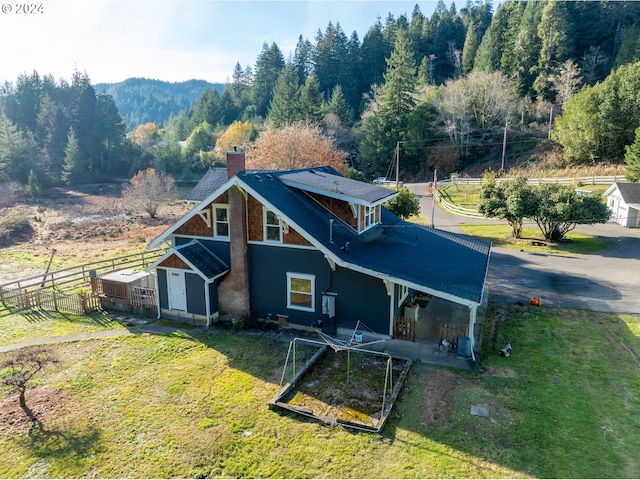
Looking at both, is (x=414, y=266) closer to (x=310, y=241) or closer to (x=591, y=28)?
(x=310, y=241)

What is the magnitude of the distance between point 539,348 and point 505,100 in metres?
61.1

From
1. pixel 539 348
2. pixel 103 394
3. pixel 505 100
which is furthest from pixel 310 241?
pixel 505 100

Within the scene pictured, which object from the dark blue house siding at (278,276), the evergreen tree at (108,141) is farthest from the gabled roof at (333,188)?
the evergreen tree at (108,141)

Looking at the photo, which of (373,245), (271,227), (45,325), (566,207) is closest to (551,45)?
(566,207)

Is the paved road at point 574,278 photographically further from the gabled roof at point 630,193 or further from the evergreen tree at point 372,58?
the evergreen tree at point 372,58

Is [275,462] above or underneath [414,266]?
underneath

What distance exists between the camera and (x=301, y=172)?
22078 millimetres

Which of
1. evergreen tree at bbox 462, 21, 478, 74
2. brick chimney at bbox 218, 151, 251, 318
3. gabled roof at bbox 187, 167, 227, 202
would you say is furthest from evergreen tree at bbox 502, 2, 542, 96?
brick chimney at bbox 218, 151, 251, 318

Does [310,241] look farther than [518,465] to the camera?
Yes

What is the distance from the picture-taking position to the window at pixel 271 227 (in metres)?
17.2

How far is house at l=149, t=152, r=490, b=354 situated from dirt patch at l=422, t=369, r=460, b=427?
2.81 m

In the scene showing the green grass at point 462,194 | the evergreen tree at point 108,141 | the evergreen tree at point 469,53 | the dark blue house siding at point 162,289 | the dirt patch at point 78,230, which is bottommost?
the dirt patch at point 78,230

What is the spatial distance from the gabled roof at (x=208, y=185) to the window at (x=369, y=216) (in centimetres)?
830

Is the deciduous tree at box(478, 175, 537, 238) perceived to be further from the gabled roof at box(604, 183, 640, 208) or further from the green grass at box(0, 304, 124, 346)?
the green grass at box(0, 304, 124, 346)
